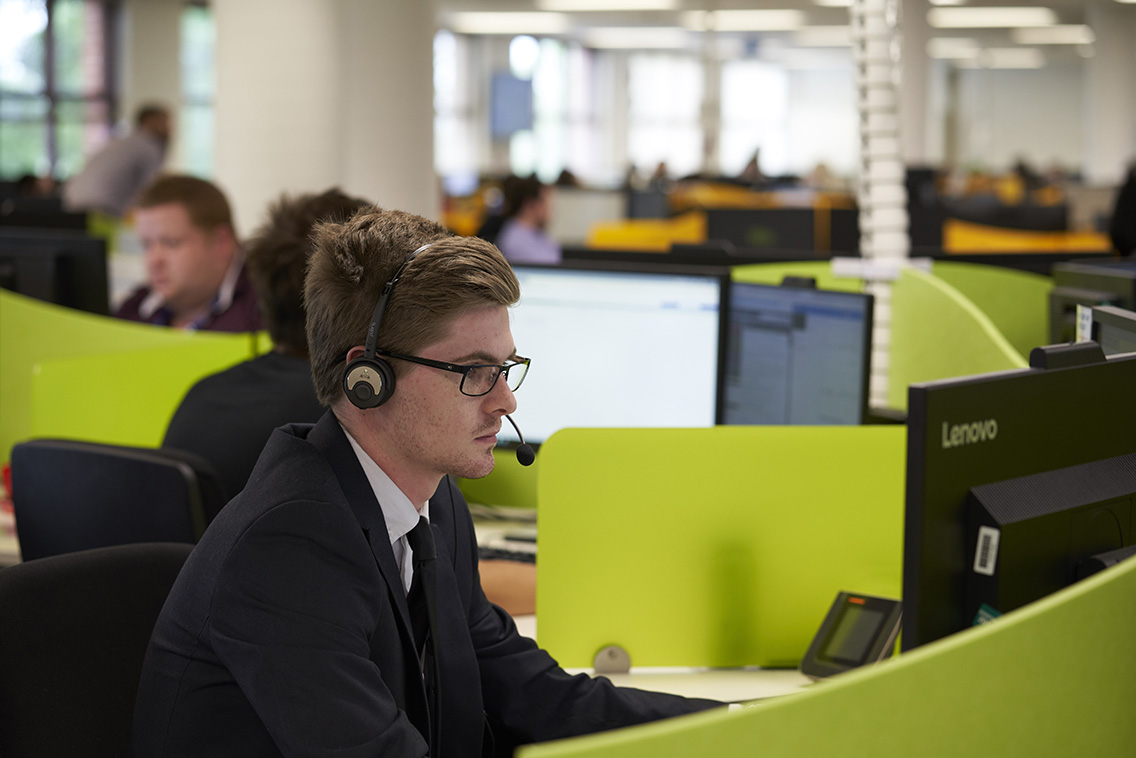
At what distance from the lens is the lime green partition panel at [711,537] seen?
1.48m

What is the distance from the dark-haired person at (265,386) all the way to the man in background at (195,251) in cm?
112

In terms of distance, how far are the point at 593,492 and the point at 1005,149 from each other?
22.6 m

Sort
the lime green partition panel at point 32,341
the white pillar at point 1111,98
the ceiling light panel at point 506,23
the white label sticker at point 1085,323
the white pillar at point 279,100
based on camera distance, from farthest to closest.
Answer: the ceiling light panel at point 506,23, the white pillar at point 1111,98, the white pillar at point 279,100, the lime green partition panel at point 32,341, the white label sticker at point 1085,323

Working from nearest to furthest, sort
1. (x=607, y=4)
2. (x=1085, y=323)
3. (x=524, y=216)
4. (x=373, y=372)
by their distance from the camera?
(x=373, y=372) < (x=1085, y=323) < (x=524, y=216) < (x=607, y=4)

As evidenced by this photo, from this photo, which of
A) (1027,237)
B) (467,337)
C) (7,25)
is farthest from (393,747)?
(7,25)

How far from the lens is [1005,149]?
22.1 m

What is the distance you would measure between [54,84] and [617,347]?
1157cm

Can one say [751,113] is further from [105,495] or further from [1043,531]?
[1043,531]

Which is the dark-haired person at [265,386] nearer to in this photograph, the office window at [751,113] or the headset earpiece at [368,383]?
the headset earpiece at [368,383]

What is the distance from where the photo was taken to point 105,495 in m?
1.78

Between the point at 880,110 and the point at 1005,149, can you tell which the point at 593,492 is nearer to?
the point at 880,110

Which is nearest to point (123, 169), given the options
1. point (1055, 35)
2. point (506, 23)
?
point (506, 23)

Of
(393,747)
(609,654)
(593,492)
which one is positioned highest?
(593,492)

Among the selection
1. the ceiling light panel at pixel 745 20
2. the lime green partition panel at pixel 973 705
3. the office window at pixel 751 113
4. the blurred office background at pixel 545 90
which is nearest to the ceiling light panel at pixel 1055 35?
the blurred office background at pixel 545 90
